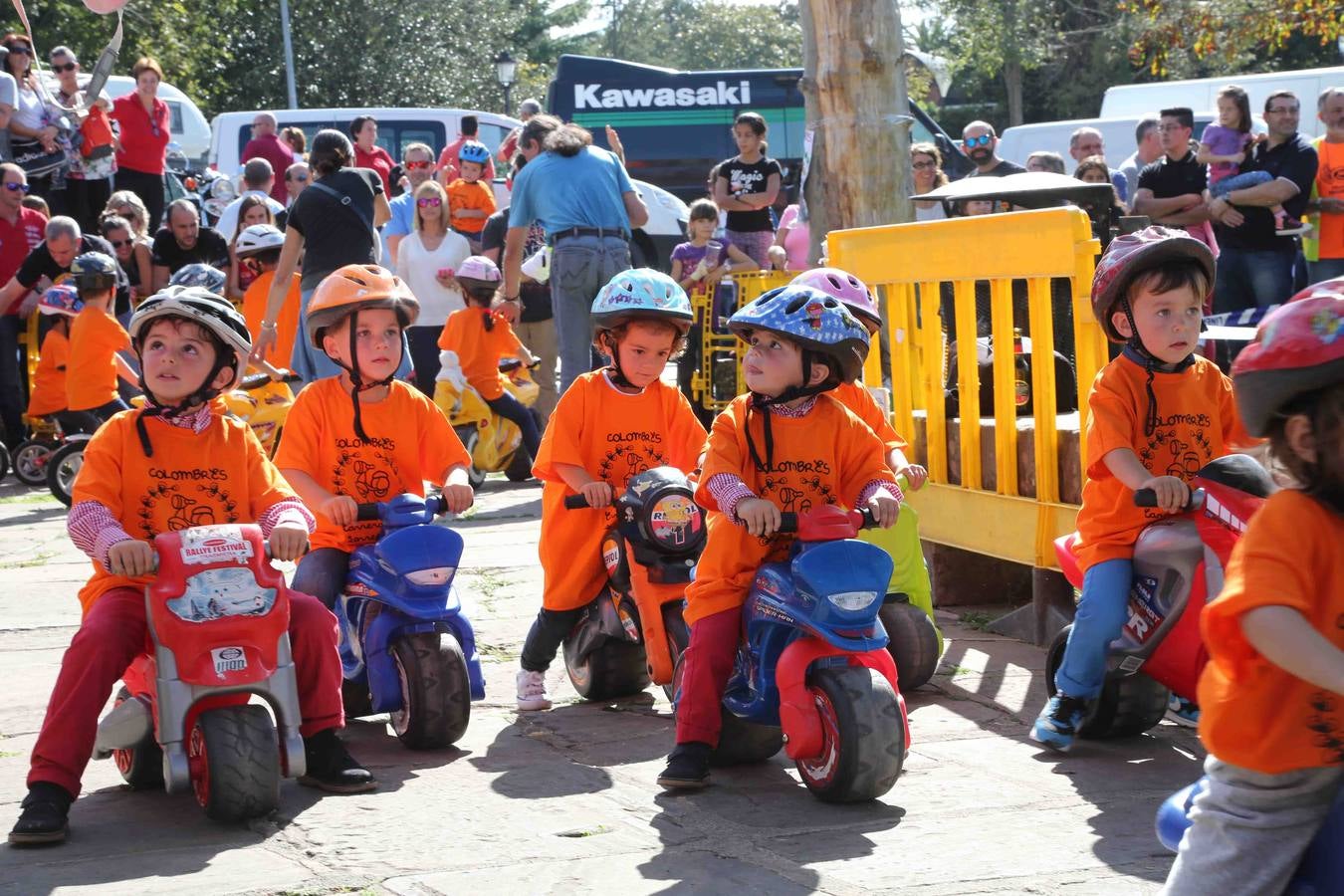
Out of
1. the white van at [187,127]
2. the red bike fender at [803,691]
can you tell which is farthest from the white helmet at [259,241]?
the white van at [187,127]

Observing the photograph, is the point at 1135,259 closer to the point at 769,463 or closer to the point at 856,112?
the point at 769,463

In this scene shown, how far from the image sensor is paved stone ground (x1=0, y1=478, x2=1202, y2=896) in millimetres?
Result: 4035

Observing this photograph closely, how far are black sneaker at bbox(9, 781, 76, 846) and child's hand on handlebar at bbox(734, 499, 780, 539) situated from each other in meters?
1.86

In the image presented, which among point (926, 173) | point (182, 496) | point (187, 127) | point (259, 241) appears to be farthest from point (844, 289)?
point (187, 127)

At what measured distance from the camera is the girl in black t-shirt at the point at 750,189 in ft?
43.8

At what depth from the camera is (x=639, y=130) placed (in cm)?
2384

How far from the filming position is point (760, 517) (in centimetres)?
449

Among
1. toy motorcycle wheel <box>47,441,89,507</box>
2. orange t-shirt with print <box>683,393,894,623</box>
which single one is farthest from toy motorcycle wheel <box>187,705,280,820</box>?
toy motorcycle wheel <box>47,441,89,507</box>

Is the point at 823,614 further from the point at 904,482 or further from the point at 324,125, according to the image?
the point at 324,125

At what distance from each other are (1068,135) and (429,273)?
9863 mm

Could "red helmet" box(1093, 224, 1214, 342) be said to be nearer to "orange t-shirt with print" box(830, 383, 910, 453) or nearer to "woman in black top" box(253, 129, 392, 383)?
"orange t-shirt with print" box(830, 383, 910, 453)

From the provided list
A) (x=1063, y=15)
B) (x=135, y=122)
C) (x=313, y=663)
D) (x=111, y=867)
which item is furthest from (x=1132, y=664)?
(x=1063, y=15)

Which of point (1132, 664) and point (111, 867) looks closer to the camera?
point (111, 867)

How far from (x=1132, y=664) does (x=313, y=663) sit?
2.29 meters
